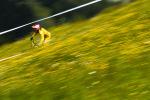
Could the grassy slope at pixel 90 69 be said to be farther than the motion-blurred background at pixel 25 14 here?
No

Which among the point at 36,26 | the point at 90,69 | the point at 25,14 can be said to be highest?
the point at 36,26

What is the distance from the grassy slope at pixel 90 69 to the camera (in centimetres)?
1463

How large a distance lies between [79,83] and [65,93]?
2.10 ft

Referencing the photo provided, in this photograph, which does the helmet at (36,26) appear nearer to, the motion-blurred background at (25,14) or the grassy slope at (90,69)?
the grassy slope at (90,69)

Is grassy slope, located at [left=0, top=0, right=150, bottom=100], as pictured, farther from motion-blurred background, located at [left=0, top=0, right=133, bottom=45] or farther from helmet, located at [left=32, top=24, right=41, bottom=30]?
motion-blurred background, located at [left=0, top=0, right=133, bottom=45]

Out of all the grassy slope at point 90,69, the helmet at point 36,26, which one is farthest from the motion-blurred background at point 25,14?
the grassy slope at point 90,69

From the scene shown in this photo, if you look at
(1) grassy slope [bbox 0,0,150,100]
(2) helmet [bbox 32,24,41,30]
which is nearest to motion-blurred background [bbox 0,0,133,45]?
(2) helmet [bbox 32,24,41,30]

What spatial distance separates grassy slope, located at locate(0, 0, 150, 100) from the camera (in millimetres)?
14633

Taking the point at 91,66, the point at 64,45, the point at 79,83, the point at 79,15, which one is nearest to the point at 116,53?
the point at 91,66

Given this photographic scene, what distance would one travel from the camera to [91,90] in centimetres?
1495

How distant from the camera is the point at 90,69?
16.7 metres

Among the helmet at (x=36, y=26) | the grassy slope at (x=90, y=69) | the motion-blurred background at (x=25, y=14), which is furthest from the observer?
the motion-blurred background at (x=25, y=14)

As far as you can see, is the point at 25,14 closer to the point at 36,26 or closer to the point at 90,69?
the point at 36,26

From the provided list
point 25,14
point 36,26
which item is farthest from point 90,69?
point 25,14
